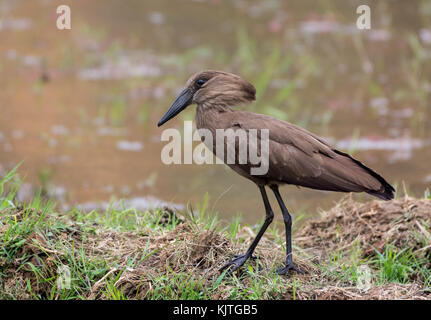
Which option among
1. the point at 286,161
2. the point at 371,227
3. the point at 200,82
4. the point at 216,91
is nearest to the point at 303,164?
the point at 286,161

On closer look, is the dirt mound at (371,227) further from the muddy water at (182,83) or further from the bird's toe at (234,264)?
the bird's toe at (234,264)

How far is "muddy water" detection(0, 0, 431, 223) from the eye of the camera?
26.6 ft

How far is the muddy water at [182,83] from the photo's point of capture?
8099 millimetres

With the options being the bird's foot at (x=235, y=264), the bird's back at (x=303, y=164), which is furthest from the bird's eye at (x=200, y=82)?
the bird's foot at (x=235, y=264)

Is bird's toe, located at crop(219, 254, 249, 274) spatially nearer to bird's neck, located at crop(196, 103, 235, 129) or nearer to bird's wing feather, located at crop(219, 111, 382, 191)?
bird's wing feather, located at crop(219, 111, 382, 191)

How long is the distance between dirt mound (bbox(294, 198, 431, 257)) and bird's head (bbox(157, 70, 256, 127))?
1.44m

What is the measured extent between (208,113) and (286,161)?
0.69 metres

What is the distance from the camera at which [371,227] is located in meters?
6.04

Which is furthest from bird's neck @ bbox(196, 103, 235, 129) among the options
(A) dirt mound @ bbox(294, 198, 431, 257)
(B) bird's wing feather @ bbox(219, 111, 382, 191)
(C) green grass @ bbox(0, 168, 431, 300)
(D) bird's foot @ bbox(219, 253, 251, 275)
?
(A) dirt mound @ bbox(294, 198, 431, 257)

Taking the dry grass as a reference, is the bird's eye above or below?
above

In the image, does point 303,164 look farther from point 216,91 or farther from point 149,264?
point 149,264

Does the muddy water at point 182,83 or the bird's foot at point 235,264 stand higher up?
the muddy water at point 182,83

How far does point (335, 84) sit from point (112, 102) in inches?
123

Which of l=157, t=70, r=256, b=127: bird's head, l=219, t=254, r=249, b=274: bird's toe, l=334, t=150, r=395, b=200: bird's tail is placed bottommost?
l=219, t=254, r=249, b=274: bird's toe
